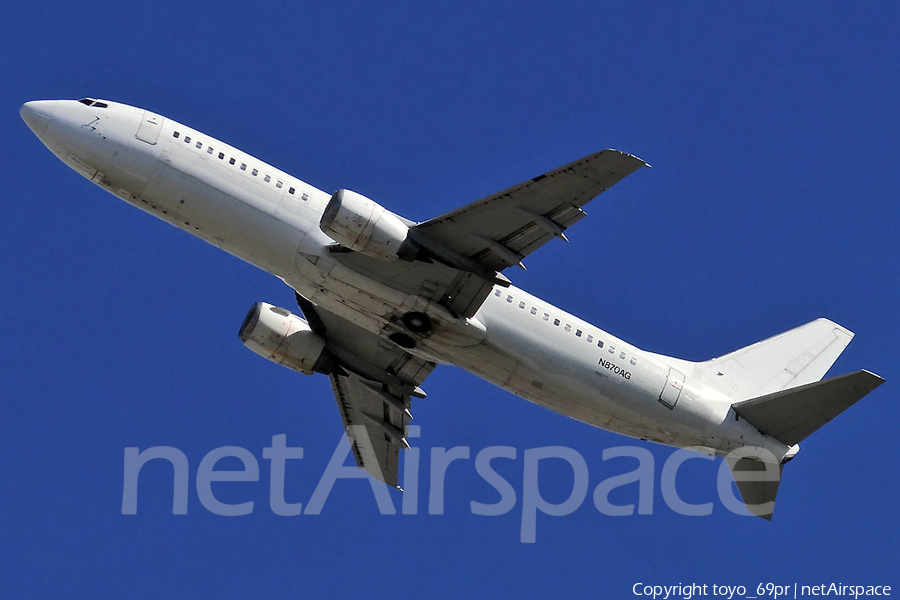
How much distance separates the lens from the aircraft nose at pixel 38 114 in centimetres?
4203

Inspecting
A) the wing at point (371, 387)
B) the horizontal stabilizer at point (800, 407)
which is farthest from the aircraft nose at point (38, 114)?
the horizontal stabilizer at point (800, 407)

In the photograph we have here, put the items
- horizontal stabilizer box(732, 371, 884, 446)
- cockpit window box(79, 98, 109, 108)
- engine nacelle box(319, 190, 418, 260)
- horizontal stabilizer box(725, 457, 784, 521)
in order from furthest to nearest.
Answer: horizontal stabilizer box(725, 457, 784, 521) < horizontal stabilizer box(732, 371, 884, 446) < cockpit window box(79, 98, 109, 108) < engine nacelle box(319, 190, 418, 260)

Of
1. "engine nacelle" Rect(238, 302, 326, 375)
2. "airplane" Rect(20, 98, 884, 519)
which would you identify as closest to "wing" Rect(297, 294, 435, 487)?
"airplane" Rect(20, 98, 884, 519)

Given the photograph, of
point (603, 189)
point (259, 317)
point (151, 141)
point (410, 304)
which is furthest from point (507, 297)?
point (151, 141)

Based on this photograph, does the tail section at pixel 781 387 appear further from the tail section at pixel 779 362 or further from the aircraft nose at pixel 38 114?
the aircraft nose at pixel 38 114

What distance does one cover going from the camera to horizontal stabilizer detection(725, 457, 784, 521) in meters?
47.2

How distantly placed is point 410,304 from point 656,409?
10.2 metres

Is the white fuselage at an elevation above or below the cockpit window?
below

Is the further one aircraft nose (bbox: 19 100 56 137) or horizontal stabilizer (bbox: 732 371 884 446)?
horizontal stabilizer (bbox: 732 371 884 446)

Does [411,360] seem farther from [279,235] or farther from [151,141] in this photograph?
[151,141]

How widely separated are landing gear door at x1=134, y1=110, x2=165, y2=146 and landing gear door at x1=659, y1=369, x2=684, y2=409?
66.3ft

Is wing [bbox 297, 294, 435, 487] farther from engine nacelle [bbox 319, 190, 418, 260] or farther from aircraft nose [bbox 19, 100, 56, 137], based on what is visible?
aircraft nose [bbox 19, 100, 56, 137]

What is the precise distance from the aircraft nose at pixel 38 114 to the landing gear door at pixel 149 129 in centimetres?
318

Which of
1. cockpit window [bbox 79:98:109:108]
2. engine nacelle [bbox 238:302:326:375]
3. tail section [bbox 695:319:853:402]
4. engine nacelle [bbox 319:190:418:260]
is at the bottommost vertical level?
engine nacelle [bbox 238:302:326:375]
